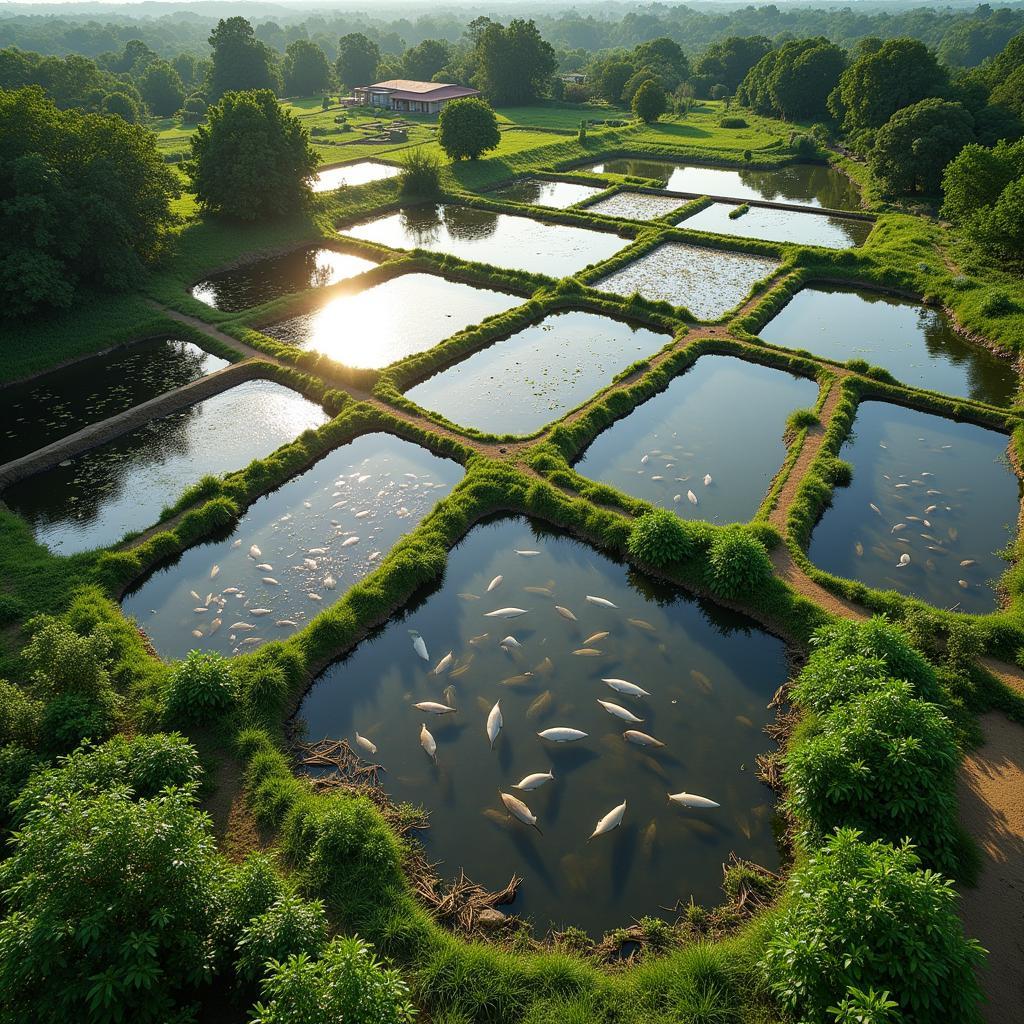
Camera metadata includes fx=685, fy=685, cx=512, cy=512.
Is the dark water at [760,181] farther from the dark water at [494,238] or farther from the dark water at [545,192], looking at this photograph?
the dark water at [494,238]

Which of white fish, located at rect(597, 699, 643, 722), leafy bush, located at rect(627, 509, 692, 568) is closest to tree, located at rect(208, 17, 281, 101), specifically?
leafy bush, located at rect(627, 509, 692, 568)

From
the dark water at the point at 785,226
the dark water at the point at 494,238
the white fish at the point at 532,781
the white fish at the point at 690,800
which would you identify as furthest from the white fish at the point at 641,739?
the dark water at the point at 785,226

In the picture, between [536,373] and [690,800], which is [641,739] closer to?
[690,800]

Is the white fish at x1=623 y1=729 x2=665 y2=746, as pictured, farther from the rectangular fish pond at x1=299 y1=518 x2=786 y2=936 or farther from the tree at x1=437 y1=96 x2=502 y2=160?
the tree at x1=437 y1=96 x2=502 y2=160

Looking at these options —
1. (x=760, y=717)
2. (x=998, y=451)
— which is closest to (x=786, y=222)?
(x=998, y=451)

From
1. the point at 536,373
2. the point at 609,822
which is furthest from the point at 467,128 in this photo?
the point at 609,822
